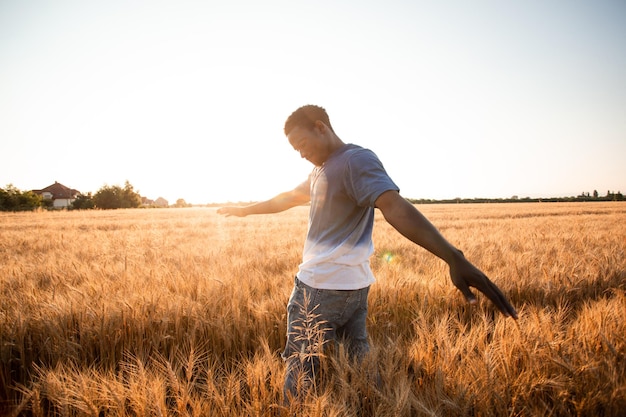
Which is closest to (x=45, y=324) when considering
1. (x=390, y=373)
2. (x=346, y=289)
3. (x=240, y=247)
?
(x=346, y=289)

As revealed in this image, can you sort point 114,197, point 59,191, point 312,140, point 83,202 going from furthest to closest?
1. point 59,191
2. point 114,197
3. point 83,202
4. point 312,140

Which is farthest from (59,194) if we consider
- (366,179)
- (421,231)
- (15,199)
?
(421,231)

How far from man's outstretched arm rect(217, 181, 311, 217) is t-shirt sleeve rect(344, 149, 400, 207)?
823 mm

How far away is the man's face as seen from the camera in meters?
1.51

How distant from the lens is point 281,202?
2328 millimetres

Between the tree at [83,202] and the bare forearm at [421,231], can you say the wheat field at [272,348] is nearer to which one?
the bare forearm at [421,231]

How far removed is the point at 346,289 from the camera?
150cm

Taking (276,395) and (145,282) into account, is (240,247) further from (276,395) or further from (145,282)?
(276,395)

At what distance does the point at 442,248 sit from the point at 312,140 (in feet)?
2.70

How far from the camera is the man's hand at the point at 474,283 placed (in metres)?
0.91

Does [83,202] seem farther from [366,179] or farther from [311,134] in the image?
[366,179]

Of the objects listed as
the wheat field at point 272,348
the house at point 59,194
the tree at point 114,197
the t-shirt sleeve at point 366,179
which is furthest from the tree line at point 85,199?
the t-shirt sleeve at point 366,179

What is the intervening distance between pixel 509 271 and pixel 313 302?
2.76 m

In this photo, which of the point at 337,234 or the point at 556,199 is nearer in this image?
the point at 337,234
